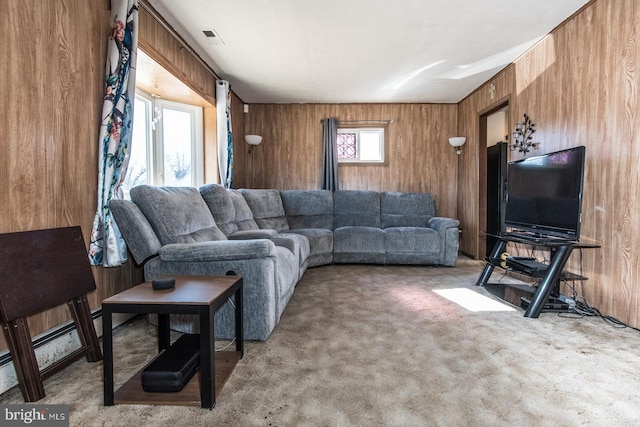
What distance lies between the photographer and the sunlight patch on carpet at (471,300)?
2.70 metres

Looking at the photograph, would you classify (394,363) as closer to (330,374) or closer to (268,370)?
(330,374)

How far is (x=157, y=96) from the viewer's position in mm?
3676

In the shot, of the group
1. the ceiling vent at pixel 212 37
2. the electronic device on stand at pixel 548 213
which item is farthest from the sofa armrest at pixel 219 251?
the ceiling vent at pixel 212 37

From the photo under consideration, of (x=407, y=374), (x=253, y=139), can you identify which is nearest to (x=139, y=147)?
(x=253, y=139)

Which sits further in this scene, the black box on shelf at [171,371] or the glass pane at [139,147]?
the glass pane at [139,147]

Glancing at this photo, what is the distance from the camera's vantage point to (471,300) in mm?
2904

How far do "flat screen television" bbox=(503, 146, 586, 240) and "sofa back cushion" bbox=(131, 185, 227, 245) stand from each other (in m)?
2.67

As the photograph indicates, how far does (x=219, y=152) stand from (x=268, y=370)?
3126mm

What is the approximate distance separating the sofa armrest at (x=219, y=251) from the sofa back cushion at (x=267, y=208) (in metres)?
2.04

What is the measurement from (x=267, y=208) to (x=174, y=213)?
79.1 inches

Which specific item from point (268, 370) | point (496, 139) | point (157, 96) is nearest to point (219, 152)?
point (157, 96)

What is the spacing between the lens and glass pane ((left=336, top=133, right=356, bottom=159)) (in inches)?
220

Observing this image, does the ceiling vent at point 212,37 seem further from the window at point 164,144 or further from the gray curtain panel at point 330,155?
the gray curtain panel at point 330,155

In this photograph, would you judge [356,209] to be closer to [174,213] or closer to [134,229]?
[174,213]
